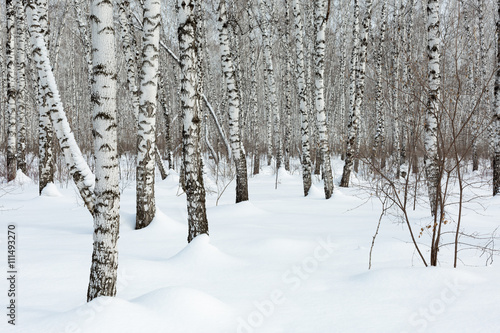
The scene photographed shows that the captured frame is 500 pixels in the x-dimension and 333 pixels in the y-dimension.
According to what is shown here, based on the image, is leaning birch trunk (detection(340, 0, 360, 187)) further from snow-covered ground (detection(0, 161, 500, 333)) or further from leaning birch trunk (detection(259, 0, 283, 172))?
snow-covered ground (detection(0, 161, 500, 333))

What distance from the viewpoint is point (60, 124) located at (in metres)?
5.48

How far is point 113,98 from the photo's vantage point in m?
2.49

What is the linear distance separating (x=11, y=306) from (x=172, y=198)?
6.14 meters

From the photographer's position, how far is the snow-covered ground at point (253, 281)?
2430 millimetres

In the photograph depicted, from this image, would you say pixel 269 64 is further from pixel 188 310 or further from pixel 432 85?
pixel 188 310

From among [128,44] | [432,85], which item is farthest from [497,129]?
[128,44]

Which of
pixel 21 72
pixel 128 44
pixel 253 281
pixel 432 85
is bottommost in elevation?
pixel 253 281

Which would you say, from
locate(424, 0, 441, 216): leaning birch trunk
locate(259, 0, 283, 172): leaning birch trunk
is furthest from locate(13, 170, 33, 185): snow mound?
locate(424, 0, 441, 216): leaning birch trunk

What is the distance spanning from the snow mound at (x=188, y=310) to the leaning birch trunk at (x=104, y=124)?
496 mm

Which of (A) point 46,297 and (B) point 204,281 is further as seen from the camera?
(B) point 204,281

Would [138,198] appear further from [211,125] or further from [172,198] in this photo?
[211,125]

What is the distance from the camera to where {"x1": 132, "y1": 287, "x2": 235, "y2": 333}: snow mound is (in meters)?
2.45

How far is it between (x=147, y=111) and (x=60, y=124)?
1463mm

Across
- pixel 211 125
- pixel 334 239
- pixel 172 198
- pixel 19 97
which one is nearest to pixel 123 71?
pixel 211 125
